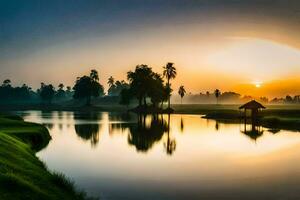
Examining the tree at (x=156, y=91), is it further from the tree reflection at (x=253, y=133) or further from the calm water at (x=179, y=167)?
the calm water at (x=179, y=167)

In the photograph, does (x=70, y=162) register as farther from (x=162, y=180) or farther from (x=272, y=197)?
(x=272, y=197)

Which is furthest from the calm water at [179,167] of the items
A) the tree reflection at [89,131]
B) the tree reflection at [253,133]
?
the tree reflection at [253,133]

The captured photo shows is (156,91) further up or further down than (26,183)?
further up

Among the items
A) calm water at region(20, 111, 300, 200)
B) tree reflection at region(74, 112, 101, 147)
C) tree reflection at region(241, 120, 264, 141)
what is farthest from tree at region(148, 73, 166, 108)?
calm water at region(20, 111, 300, 200)

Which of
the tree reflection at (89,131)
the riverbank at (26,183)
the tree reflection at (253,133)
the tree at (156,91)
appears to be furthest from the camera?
the tree at (156,91)

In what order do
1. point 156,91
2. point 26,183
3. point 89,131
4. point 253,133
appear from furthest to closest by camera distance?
point 156,91
point 89,131
point 253,133
point 26,183

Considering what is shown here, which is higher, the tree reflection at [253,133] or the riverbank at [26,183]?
the riverbank at [26,183]

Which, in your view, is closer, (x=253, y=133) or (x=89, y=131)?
(x=253, y=133)

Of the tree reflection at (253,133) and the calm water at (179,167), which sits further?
the tree reflection at (253,133)

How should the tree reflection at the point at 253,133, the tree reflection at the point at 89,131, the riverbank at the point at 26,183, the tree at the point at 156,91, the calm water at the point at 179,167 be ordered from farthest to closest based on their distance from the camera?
the tree at the point at 156,91 → the tree reflection at the point at 253,133 → the tree reflection at the point at 89,131 → the calm water at the point at 179,167 → the riverbank at the point at 26,183

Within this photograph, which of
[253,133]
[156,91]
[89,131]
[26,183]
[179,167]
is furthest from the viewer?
[156,91]

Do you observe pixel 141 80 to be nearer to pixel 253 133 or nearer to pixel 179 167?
pixel 253 133

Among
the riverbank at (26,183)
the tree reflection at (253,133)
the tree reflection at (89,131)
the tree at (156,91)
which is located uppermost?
the tree at (156,91)

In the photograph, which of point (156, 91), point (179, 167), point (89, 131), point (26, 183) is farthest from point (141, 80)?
point (26, 183)
